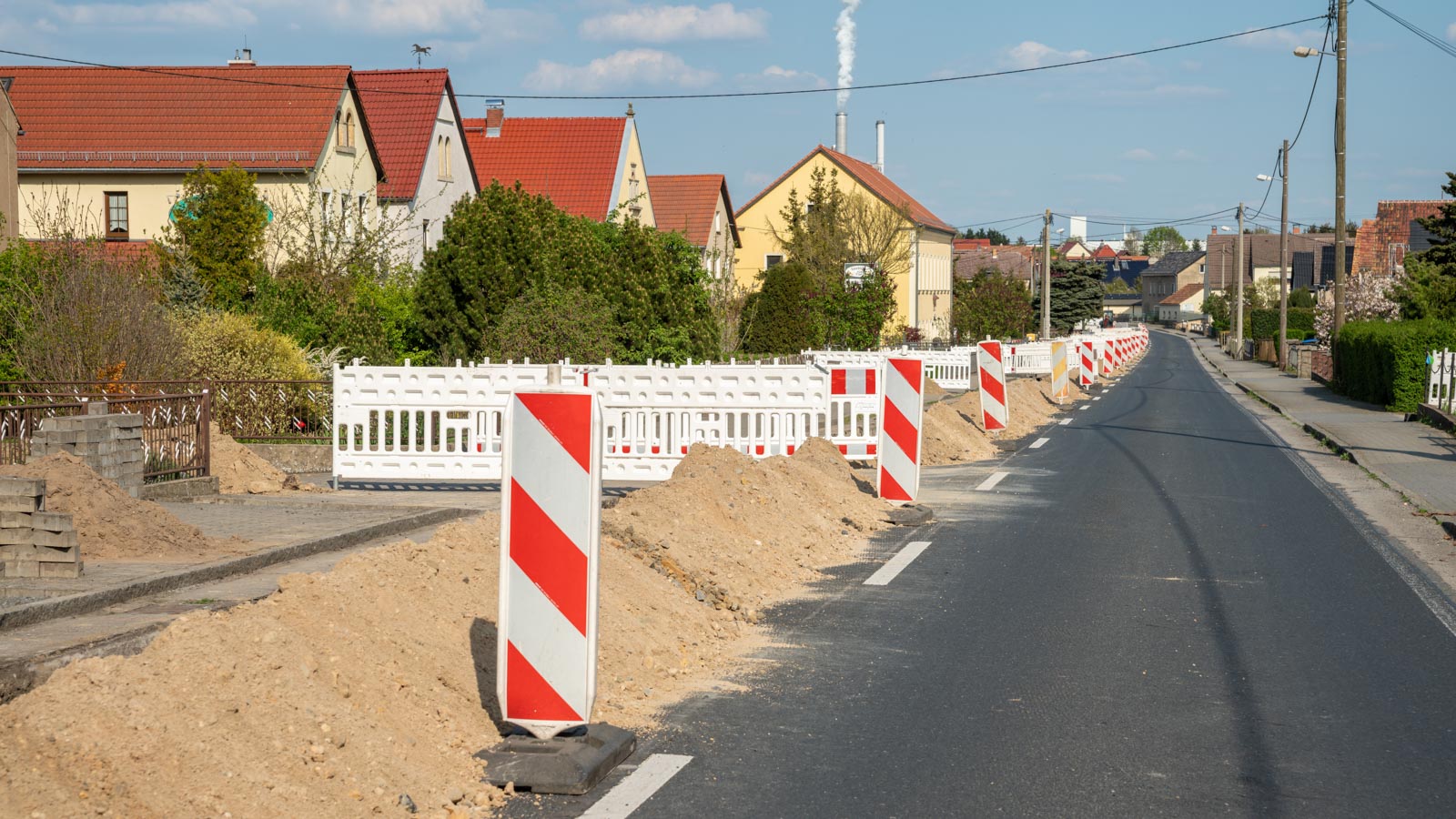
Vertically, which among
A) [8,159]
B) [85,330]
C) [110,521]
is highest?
[8,159]

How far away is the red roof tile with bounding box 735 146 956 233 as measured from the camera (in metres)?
80.9

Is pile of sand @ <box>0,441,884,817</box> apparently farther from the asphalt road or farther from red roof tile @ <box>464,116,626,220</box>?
red roof tile @ <box>464,116,626,220</box>

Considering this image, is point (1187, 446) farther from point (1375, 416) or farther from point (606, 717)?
point (606, 717)

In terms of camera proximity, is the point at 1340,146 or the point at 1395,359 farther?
the point at 1340,146

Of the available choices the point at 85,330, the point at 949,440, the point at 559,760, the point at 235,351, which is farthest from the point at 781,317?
the point at 559,760

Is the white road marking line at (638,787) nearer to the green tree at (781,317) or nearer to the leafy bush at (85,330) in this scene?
the leafy bush at (85,330)

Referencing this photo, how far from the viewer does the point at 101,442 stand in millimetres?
12266

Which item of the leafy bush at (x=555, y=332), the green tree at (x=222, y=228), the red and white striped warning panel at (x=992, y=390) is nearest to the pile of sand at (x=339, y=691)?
the leafy bush at (x=555, y=332)

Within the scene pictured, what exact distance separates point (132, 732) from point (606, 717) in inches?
80.1

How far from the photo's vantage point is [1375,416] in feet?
91.2

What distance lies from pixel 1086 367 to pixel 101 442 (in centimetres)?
3432

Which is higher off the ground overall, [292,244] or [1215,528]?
[292,244]

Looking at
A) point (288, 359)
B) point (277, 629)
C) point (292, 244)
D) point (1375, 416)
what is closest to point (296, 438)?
point (288, 359)

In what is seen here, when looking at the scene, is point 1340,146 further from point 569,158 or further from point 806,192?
point 806,192
